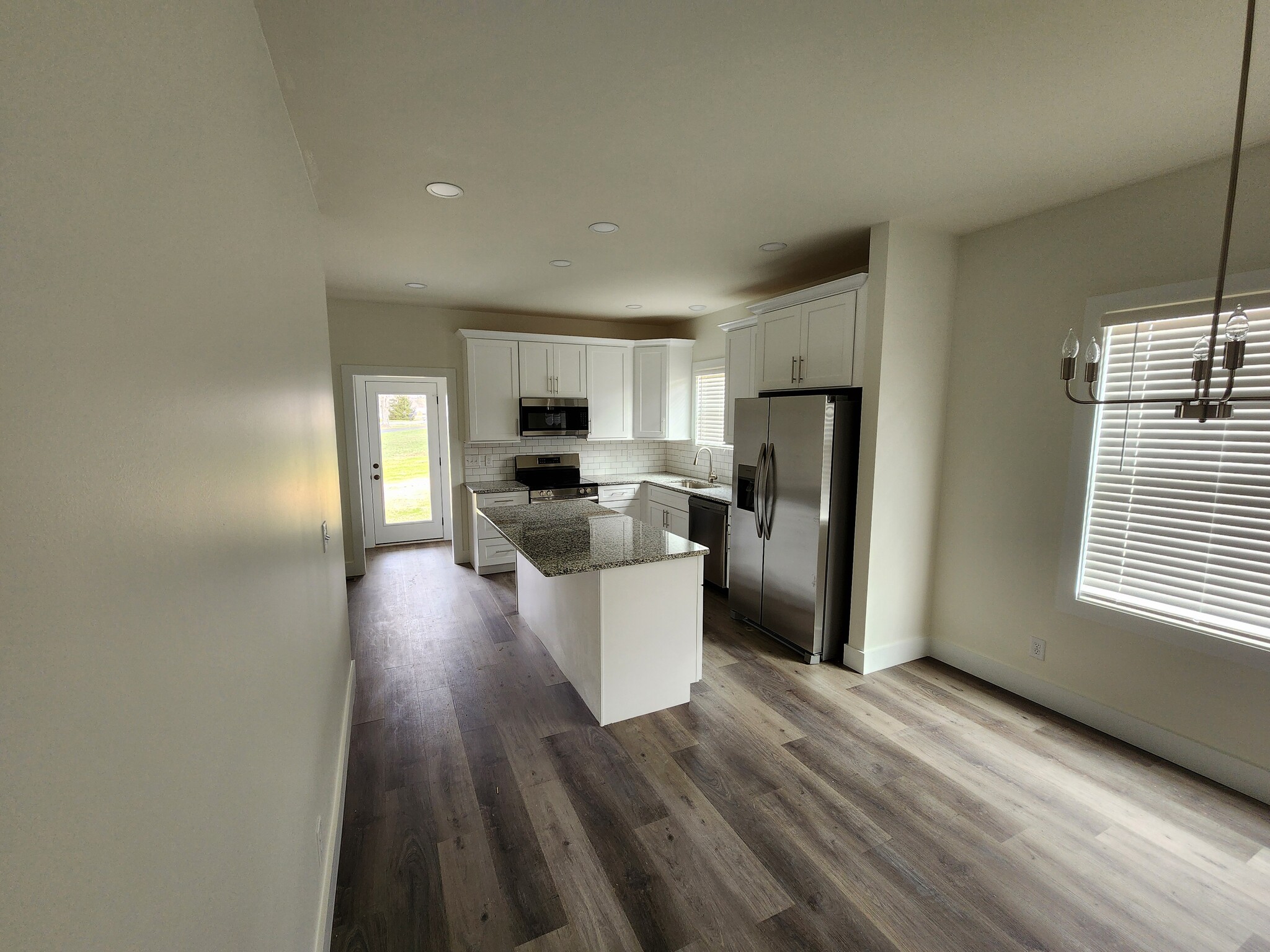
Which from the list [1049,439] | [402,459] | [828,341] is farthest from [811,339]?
[402,459]

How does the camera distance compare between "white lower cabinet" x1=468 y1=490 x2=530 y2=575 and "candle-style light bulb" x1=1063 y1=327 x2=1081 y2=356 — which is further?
"white lower cabinet" x1=468 y1=490 x2=530 y2=575

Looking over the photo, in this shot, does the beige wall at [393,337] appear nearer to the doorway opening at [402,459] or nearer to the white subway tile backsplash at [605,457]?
the white subway tile backsplash at [605,457]

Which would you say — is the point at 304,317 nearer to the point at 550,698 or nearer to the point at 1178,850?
the point at 550,698

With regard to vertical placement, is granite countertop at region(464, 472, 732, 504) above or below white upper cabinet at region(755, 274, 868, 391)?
below

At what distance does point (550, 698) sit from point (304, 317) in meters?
2.22

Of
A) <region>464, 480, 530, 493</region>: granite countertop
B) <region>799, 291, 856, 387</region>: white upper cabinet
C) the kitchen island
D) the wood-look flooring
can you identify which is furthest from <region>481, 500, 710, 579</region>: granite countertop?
<region>799, 291, 856, 387</region>: white upper cabinet

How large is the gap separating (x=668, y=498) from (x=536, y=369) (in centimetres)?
185

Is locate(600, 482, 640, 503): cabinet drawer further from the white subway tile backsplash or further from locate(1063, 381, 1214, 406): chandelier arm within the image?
locate(1063, 381, 1214, 406): chandelier arm

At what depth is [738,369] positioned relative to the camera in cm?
446

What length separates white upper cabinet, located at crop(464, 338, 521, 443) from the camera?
5.12m

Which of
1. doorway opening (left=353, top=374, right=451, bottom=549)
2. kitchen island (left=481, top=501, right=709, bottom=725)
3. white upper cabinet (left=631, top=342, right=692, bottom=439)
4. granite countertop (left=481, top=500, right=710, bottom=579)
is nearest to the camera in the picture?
granite countertop (left=481, top=500, right=710, bottom=579)

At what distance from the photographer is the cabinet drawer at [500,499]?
510 centimetres

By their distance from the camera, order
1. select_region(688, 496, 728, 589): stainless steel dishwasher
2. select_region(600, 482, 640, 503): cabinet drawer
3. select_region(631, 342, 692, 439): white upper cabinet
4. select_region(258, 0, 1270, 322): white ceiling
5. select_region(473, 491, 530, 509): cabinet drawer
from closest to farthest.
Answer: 1. select_region(258, 0, 1270, 322): white ceiling
2. select_region(688, 496, 728, 589): stainless steel dishwasher
3. select_region(473, 491, 530, 509): cabinet drawer
4. select_region(600, 482, 640, 503): cabinet drawer
5. select_region(631, 342, 692, 439): white upper cabinet

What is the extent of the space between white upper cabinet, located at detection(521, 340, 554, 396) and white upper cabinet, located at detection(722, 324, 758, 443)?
180 cm
